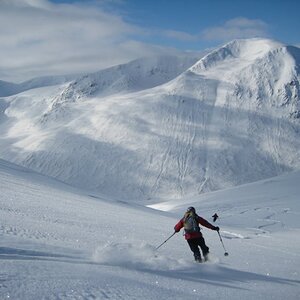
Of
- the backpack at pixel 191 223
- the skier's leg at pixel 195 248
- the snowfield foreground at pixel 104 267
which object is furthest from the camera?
the backpack at pixel 191 223

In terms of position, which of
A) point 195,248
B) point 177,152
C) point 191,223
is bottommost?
point 177,152

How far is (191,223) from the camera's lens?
12094 mm

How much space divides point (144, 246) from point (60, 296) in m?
5.29

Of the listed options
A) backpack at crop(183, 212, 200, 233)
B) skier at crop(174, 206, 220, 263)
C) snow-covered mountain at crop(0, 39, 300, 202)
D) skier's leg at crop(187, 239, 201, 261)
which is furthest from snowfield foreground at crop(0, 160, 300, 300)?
snow-covered mountain at crop(0, 39, 300, 202)

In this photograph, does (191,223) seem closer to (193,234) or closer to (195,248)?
(193,234)

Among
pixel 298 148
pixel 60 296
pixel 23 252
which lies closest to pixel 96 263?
pixel 23 252

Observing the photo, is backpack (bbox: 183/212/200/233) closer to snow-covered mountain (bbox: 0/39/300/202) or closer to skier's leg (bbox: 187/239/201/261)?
skier's leg (bbox: 187/239/201/261)

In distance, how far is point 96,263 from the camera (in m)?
8.75

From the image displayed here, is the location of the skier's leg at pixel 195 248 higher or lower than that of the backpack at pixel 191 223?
lower

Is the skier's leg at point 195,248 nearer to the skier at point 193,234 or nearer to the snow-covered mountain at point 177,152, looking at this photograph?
the skier at point 193,234

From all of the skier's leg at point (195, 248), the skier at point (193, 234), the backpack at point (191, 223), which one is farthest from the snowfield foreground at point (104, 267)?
the backpack at point (191, 223)

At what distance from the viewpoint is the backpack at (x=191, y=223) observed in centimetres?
1200

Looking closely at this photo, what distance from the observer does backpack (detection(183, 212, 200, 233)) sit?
12.0 m

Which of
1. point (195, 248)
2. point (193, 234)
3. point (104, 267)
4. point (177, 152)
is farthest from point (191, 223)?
point (177, 152)
